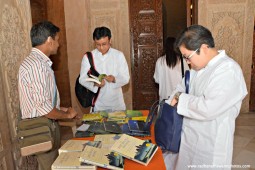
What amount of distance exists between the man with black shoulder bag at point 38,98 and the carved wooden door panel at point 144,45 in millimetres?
3364

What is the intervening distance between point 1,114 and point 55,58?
254 centimetres

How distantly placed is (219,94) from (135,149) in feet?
2.33

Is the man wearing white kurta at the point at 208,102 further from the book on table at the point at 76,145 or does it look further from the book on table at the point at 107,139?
the book on table at the point at 76,145

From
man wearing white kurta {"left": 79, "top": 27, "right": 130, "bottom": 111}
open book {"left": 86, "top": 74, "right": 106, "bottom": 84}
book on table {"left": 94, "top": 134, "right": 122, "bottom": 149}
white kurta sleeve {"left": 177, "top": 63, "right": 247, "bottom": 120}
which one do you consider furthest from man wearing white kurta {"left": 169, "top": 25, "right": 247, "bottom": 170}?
man wearing white kurta {"left": 79, "top": 27, "right": 130, "bottom": 111}

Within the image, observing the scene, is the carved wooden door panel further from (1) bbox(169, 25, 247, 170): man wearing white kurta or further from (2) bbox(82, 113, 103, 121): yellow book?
(1) bbox(169, 25, 247, 170): man wearing white kurta

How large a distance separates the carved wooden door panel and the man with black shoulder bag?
3.36m

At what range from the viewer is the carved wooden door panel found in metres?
5.23

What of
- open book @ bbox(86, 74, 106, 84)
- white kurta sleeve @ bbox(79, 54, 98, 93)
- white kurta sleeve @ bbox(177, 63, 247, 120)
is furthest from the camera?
white kurta sleeve @ bbox(79, 54, 98, 93)

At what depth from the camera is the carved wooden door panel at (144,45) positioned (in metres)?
5.23

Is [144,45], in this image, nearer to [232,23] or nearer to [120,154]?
[232,23]

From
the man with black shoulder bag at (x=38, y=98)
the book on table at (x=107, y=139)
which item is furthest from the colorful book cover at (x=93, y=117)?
the book on table at (x=107, y=139)

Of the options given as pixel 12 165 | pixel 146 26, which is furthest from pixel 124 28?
pixel 12 165

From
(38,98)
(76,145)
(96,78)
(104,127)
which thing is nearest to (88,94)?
(96,78)

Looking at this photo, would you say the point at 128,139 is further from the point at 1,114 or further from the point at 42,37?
the point at 1,114
